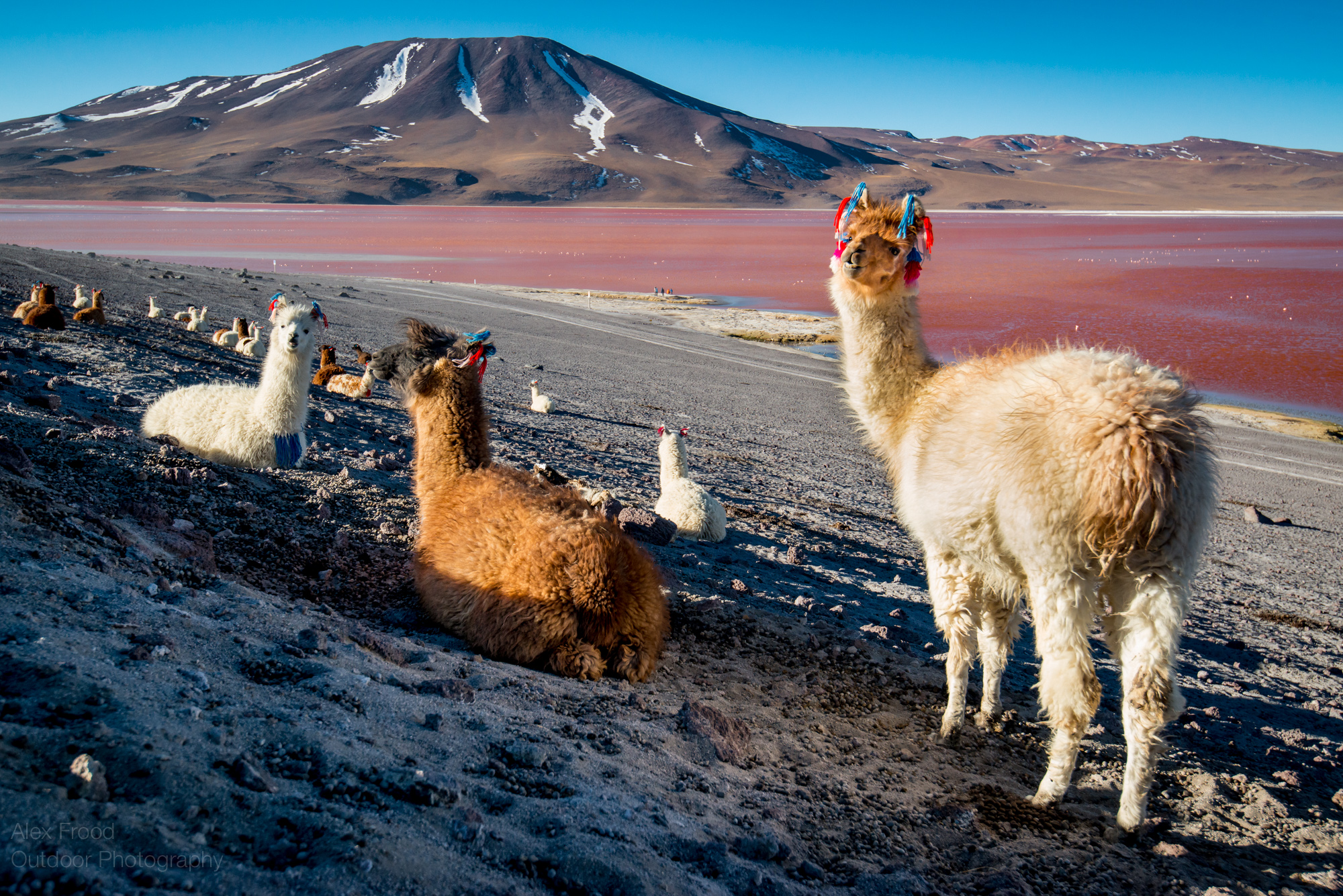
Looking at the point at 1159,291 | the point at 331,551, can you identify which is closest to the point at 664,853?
the point at 331,551

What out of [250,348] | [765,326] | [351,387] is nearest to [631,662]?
[351,387]

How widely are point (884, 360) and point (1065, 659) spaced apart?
1.87 m

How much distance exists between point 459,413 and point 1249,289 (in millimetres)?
43277

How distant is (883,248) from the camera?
A: 4.58 m

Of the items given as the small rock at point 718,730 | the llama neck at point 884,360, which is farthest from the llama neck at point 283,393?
the llama neck at point 884,360

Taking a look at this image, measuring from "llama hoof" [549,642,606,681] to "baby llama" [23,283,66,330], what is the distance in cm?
893

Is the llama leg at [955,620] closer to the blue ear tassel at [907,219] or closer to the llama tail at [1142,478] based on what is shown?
the llama tail at [1142,478]

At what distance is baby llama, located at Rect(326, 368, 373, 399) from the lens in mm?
10203

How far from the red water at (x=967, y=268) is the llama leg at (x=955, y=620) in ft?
15.6

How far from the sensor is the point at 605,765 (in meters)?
3.03

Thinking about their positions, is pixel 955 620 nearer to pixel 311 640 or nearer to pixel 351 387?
pixel 311 640

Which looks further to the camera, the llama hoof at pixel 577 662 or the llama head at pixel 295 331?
the llama head at pixel 295 331

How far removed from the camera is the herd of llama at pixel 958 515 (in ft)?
10.8

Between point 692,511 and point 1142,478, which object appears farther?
point 692,511
